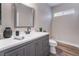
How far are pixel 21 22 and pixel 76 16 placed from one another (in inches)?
77.7

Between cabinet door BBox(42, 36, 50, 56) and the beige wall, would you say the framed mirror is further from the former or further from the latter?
the beige wall

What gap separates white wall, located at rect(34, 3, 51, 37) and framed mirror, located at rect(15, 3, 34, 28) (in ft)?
0.79

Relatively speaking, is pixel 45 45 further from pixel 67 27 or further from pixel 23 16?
pixel 67 27

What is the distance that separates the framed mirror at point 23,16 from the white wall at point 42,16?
0.79ft

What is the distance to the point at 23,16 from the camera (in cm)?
224

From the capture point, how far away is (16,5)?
2.03 m

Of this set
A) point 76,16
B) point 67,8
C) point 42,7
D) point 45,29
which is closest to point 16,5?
point 42,7

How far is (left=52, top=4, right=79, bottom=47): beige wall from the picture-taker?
9.74 feet

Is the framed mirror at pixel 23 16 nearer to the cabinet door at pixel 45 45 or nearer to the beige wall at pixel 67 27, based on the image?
the cabinet door at pixel 45 45

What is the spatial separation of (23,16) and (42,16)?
858 millimetres

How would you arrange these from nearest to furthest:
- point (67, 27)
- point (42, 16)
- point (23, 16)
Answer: point (23, 16), point (42, 16), point (67, 27)

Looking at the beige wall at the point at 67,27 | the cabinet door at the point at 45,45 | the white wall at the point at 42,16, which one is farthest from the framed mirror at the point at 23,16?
the beige wall at the point at 67,27

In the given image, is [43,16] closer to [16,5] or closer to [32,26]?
[32,26]

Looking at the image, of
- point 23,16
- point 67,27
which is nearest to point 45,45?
point 23,16
